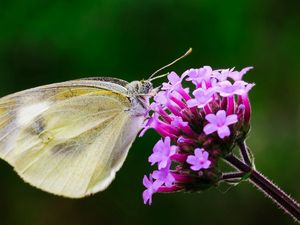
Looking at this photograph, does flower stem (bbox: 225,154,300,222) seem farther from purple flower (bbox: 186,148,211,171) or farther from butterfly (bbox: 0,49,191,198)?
butterfly (bbox: 0,49,191,198)

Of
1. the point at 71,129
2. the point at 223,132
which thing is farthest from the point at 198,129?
the point at 71,129

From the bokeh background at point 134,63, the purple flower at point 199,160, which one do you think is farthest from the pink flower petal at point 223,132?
the bokeh background at point 134,63

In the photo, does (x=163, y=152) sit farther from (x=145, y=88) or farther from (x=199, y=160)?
(x=145, y=88)

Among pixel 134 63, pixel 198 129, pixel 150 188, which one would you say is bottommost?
pixel 134 63

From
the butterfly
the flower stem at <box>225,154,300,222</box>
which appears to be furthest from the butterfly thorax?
the flower stem at <box>225,154,300,222</box>

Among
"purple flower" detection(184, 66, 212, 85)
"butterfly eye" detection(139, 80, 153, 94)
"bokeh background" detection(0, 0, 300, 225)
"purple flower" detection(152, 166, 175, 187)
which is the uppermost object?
"purple flower" detection(184, 66, 212, 85)

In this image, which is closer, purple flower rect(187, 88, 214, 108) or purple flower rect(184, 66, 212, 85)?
purple flower rect(187, 88, 214, 108)
